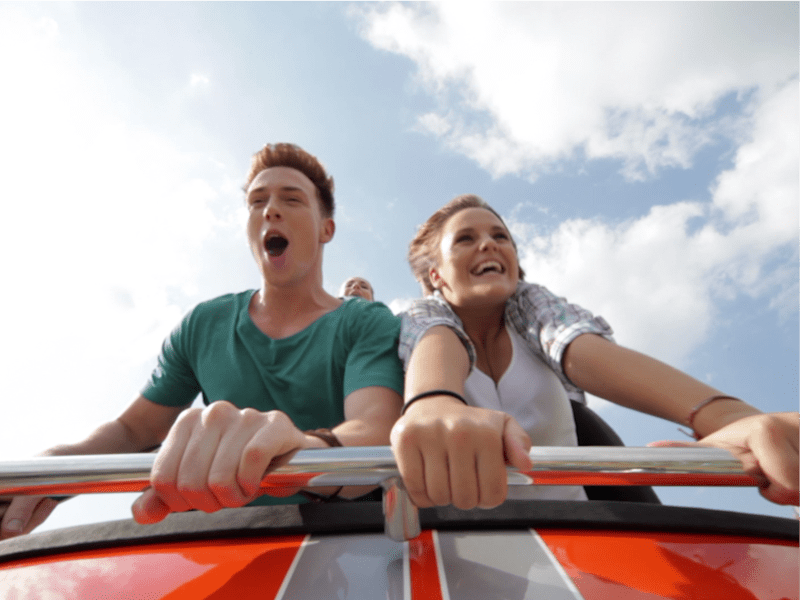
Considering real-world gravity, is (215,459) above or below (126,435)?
below

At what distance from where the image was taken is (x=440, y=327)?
112 cm

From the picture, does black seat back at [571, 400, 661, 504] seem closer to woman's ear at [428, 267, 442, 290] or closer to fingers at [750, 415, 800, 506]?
woman's ear at [428, 267, 442, 290]

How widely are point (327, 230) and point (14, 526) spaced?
1170 millimetres

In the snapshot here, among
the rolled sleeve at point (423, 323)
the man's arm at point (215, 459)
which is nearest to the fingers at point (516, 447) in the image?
the man's arm at point (215, 459)

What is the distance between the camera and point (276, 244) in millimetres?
1523

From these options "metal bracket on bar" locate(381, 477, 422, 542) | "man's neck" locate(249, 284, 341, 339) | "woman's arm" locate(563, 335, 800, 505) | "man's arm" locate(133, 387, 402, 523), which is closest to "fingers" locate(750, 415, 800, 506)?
"woman's arm" locate(563, 335, 800, 505)

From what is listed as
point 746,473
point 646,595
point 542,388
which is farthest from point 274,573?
point 542,388

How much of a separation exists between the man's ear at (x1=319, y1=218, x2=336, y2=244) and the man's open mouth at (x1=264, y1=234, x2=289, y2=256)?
0.18m

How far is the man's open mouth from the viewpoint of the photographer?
4.94 feet

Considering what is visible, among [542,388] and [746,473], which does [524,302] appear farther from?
[746,473]

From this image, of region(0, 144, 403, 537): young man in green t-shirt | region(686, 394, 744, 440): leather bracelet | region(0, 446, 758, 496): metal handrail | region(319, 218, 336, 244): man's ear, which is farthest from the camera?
region(319, 218, 336, 244): man's ear

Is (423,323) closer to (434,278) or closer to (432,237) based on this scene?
Answer: (434,278)

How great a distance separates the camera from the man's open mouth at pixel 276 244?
1507 mm

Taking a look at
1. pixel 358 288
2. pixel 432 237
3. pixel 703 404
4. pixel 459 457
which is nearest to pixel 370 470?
pixel 459 457
